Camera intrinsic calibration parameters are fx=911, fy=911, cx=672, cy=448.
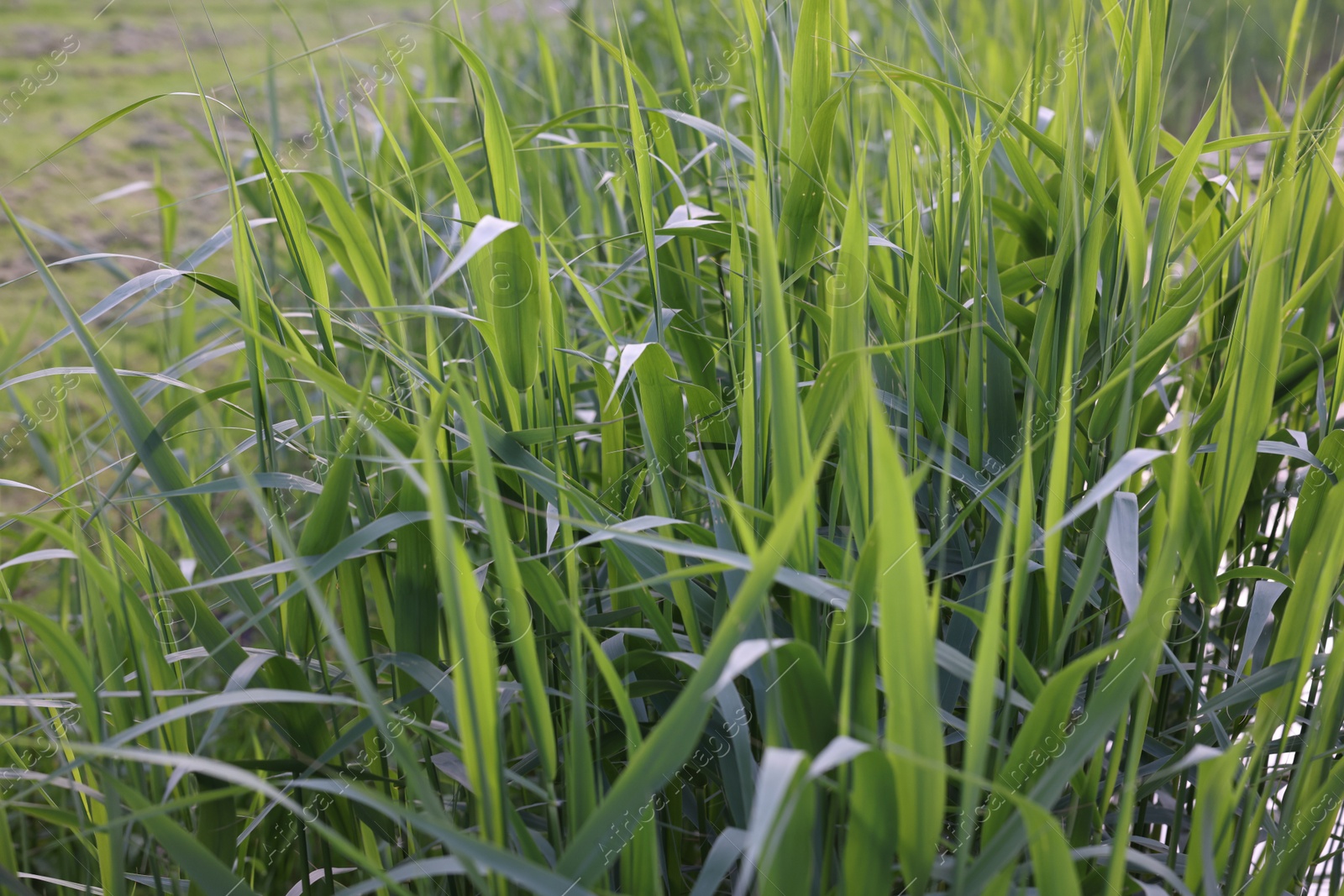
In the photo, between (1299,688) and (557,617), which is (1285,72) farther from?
(557,617)

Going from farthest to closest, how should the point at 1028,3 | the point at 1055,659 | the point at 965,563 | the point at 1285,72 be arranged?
the point at 1028,3
the point at 1285,72
the point at 965,563
the point at 1055,659

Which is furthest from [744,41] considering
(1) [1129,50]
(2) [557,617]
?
(2) [557,617]

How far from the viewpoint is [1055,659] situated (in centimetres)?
43

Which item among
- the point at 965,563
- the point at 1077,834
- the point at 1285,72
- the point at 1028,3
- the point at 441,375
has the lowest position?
the point at 1077,834

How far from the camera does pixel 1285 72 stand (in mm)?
696

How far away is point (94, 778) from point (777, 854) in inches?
18.0

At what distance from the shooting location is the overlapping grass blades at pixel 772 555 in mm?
343

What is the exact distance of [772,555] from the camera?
304mm

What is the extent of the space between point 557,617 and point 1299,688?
1.11 ft

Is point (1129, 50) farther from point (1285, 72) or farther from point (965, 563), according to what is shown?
point (965, 563)

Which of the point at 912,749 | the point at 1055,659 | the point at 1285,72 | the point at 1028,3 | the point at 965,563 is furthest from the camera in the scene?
the point at 1028,3

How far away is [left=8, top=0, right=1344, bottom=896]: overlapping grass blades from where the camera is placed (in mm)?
343

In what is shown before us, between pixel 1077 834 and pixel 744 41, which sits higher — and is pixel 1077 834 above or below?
below

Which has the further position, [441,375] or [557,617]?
[441,375]
